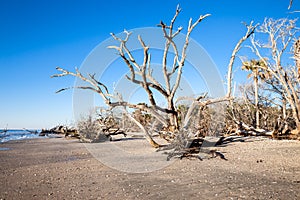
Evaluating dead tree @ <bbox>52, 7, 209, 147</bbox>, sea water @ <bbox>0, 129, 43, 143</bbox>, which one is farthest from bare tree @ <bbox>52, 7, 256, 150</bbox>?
sea water @ <bbox>0, 129, 43, 143</bbox>

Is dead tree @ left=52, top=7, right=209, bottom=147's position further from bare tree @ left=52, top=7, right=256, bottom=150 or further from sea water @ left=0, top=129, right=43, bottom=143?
sea water @ left=0, top=129, right=43, bottom=143

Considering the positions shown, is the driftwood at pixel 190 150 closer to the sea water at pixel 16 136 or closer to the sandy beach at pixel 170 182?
the sandy beach at pixel 170 182

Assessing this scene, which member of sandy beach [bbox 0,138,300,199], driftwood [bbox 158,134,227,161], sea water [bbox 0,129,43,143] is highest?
sea water [bbox 0,129,43,143]

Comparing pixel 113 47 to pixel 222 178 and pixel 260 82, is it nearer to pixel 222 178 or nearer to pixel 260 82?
pixel 222 178

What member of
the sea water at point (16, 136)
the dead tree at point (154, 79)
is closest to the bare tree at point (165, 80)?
the dead tree at point (154, 79)

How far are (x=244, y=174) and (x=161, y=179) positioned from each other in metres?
1.74

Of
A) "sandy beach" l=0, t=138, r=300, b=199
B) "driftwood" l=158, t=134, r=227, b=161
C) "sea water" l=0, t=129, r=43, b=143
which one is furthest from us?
"sea water" l=0, t=129, r=43, b=143

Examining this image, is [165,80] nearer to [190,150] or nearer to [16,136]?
[190,150]

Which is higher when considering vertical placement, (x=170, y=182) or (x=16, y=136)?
(x=16, y=136)

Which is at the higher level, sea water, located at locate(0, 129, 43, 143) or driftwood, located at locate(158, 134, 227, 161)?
sea water, located at locate(0, 129, 43, 143)

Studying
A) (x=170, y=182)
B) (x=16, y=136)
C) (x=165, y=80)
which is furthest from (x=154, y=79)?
(x=16, y=136)

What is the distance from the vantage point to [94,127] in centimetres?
1641

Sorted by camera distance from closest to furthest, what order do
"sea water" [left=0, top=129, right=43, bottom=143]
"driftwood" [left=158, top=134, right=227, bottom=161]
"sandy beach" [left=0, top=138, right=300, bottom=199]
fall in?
"sandy beach" [left=0, top=138, right=300, bottom=199]
"driftwood" [left=158, top=134, right=227, bottom=161]
"sea water" [left=0, top=129, right=43, bottom=143]

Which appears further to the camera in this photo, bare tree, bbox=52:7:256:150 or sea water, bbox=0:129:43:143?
sea water, bbox=0:129:43:143
